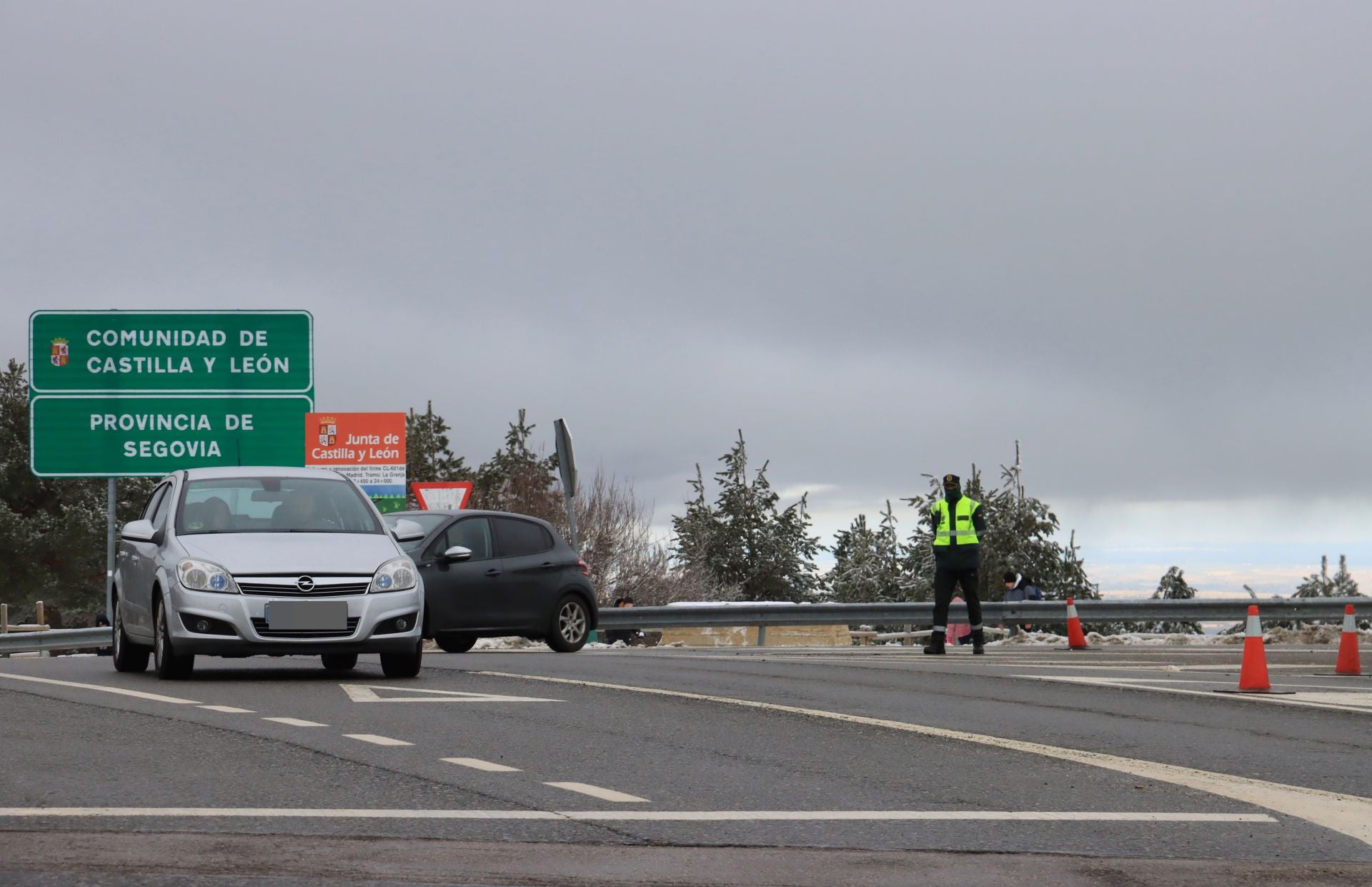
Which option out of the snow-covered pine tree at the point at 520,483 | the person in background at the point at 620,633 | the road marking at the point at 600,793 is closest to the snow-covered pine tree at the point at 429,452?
the snow-covered pine tree at the point at 520,483

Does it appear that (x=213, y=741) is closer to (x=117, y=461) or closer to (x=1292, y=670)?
(x=1292, y=670)

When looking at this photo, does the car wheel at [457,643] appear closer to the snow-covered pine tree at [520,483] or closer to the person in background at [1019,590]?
the person in background at [1019,590]

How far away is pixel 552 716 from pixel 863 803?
145 inches

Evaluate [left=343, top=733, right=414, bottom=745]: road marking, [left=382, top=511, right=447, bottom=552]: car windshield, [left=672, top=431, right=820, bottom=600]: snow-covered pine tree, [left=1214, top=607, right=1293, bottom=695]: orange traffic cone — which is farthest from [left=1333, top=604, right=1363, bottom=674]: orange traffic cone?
[left=672, top=431, right=820, bottom=600]: snow-covered pine tree

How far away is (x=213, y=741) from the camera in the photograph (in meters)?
9.20

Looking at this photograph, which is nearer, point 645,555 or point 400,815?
point 400,815

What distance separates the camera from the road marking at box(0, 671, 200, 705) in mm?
11766

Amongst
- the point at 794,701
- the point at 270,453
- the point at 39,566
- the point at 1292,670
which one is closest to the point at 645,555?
the point at 39,566

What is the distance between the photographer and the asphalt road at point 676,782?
5.88 m

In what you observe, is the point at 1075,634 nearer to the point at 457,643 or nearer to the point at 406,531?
the point at 457,643

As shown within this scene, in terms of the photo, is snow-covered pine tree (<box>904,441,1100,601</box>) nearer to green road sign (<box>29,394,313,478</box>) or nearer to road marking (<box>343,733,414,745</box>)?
green road sign (<box>29,394,313,478</box>)

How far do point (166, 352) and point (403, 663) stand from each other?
15682 mm

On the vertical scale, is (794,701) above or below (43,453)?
below

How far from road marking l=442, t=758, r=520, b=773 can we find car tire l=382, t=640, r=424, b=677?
531cm
